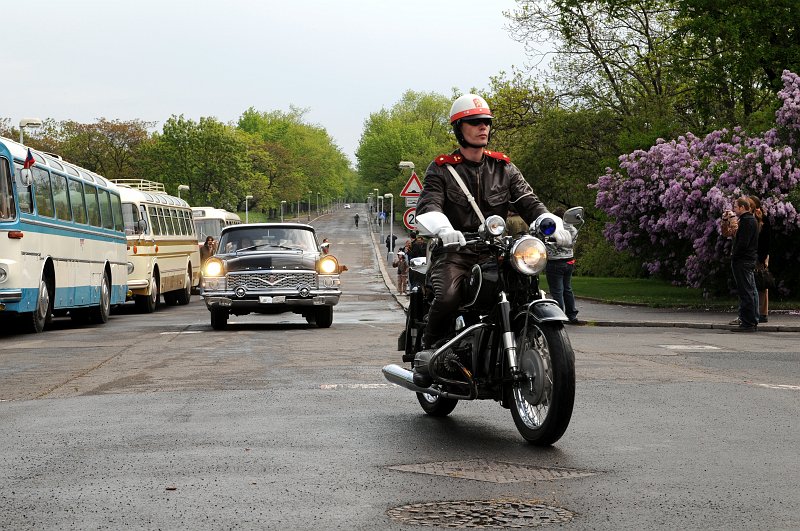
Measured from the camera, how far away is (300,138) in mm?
Result: 178000

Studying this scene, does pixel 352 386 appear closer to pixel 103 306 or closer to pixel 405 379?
pixel 405 379

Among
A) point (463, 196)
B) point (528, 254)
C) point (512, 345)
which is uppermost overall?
point (463, 196)

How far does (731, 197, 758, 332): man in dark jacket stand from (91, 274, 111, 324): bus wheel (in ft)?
40.7

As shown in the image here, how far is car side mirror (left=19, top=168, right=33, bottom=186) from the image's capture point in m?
19.8

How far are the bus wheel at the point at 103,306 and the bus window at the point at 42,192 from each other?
3.46 m

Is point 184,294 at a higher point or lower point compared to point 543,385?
lower

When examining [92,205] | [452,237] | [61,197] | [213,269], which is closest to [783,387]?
[452,237]

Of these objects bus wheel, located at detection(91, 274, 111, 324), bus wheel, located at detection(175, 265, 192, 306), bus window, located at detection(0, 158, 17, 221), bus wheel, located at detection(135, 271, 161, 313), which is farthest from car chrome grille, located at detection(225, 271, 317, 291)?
bus wheel, located at detection(175, 265, 192, 306)

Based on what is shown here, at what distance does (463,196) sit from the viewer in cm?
801

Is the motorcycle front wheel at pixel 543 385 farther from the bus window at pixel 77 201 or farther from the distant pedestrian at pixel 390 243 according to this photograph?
the distant pedestrian at pixel 390 243

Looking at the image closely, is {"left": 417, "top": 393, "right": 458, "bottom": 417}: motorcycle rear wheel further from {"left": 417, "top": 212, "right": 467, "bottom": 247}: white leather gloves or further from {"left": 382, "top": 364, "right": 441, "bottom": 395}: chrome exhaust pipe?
{"left": 417, "top": 212, "right": 467, "bottom": 247}: white leather gloves

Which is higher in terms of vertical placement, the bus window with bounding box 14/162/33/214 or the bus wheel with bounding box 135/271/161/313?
the bus window with bounding box 14/162/33/214

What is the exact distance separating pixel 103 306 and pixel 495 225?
60.8 feet

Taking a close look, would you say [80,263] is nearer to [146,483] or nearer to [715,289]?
[715,289]
